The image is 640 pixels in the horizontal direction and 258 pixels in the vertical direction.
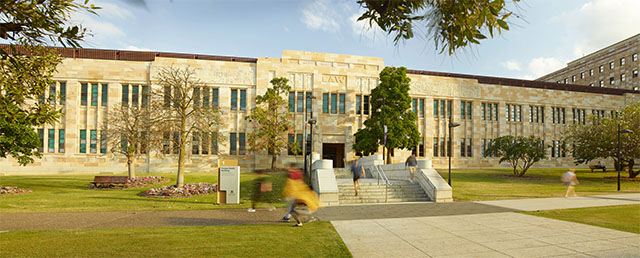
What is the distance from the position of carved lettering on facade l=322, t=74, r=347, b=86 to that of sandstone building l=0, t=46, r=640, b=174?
11cm

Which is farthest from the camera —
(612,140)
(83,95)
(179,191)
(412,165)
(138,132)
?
(83,95)

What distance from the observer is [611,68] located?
6506 cm

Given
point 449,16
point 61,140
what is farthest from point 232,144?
point 449,16

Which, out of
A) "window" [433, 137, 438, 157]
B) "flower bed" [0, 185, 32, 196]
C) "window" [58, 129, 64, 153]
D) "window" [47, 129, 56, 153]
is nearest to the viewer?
"flower bed" [0, 185, 32, 196]

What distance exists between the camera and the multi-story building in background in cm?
6003

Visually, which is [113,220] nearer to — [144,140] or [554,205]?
[144,140]

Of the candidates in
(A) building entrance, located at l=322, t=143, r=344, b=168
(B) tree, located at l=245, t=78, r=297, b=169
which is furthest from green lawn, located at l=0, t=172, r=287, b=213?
(A) building entrance, located at l=322, t=143, r=344, b=168

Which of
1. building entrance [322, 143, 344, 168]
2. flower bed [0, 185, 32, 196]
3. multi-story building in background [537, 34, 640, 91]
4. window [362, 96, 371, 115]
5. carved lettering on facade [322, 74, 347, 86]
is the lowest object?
flower bed [0, 185, 32, 196]

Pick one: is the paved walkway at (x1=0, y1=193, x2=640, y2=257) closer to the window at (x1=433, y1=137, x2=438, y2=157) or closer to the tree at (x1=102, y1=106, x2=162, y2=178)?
the tree at (x1=102, y1=106, x2=162, y2=178)

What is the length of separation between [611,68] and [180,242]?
83935 mm

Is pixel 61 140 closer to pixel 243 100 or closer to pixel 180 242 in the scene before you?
pixel 243 100

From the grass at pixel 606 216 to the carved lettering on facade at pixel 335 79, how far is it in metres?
26.7

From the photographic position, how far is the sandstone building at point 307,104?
108 ft

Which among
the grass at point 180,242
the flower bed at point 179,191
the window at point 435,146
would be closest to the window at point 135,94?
the flower bed at point 179,191
